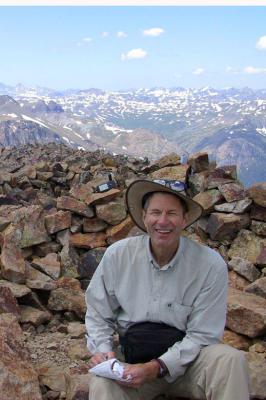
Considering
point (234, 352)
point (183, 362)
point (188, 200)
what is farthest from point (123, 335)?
point (188, 200)

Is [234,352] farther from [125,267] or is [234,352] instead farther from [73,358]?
[73,358]

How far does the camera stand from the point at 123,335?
240 inches

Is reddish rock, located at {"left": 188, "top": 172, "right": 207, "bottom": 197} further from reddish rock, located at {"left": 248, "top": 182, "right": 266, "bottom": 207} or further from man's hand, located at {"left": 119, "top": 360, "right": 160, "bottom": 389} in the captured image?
man's hand, located at {"left": 119, "top": 360, "right": 160, "bottom": 389}

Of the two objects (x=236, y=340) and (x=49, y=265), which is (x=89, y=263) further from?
(x=236, y=340)

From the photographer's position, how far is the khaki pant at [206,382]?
5.25 m

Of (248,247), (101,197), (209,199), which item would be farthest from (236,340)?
(101,197)

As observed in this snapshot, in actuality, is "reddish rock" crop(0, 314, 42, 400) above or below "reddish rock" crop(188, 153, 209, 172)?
below

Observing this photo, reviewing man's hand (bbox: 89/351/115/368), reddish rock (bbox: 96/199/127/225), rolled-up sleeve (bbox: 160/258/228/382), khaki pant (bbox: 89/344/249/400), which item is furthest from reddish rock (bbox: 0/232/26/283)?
rolled-up sleeve (bbox: 160/258/228/382)

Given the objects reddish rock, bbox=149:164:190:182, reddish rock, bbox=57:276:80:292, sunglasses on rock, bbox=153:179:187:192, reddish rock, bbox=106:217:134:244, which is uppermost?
sunglasses on rock, bbox=153:179:187:192

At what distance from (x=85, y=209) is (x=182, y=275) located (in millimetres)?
10195

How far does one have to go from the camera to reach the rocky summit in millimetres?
7449

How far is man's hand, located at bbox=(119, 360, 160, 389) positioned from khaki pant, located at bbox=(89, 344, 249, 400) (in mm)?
165

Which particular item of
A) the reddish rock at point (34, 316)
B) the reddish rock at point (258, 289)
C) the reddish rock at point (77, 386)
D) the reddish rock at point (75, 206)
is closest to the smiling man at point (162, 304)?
the reddish rock at point (77, 386)

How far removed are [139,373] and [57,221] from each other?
9935 mm
